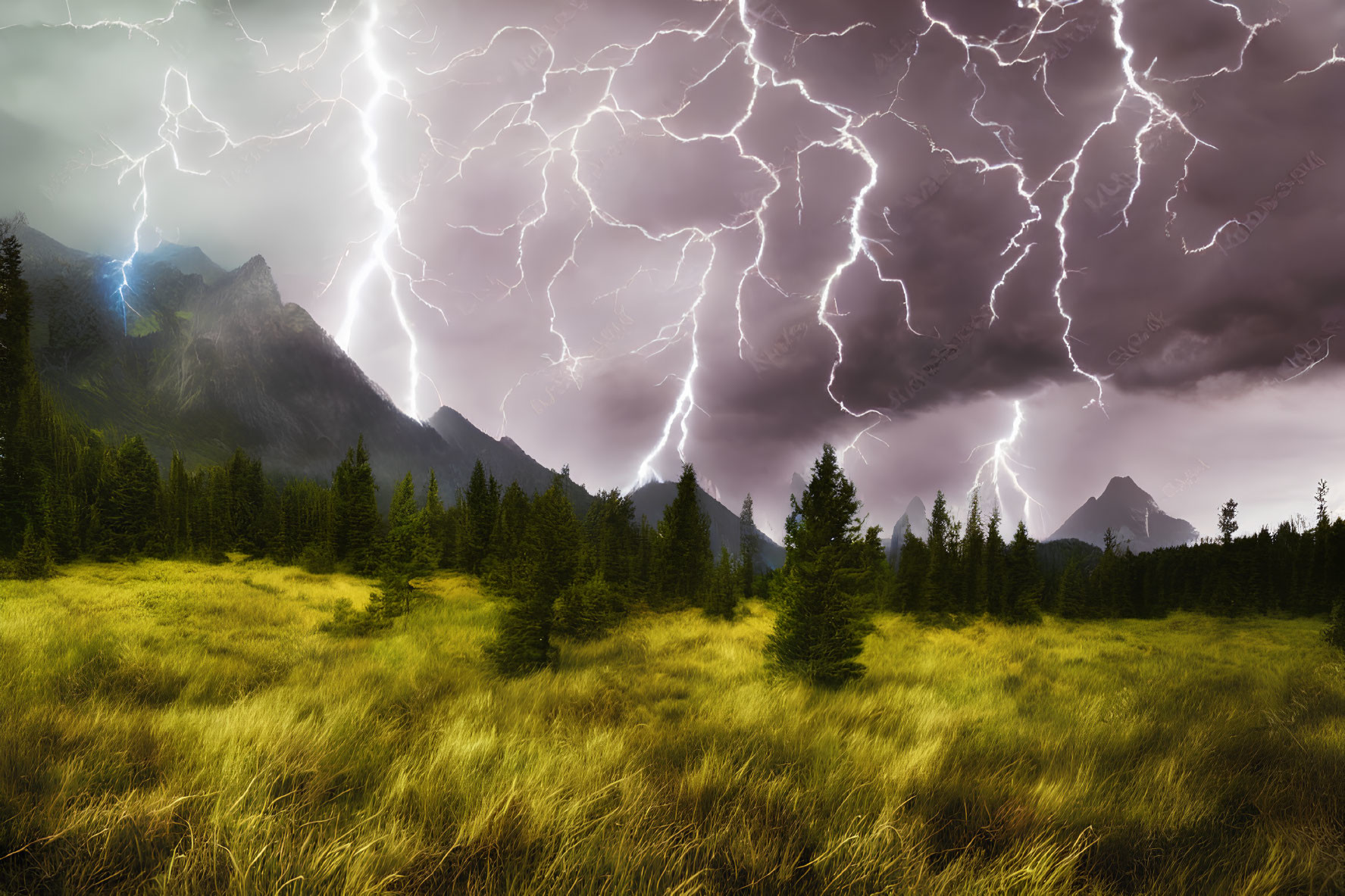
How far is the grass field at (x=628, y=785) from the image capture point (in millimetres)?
2334

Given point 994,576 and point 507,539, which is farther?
point 994,576

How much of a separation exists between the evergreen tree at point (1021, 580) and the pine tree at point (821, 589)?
30953 millimetres

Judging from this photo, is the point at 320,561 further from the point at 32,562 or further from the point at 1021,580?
the point at 1021,580

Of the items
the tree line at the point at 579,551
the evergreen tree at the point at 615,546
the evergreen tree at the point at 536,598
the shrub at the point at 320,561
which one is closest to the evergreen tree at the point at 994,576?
the tree line at the point at 579,551

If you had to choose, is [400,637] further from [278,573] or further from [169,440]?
[169,440]

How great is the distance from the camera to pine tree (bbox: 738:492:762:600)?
3994cm

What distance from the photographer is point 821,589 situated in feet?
29.0

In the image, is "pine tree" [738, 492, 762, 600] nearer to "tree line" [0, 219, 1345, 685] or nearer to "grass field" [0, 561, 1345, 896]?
"tree line" [0, 219, 1345, 685]

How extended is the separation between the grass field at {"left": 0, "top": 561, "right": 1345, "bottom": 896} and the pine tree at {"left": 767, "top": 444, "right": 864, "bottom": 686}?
1210 millimetres

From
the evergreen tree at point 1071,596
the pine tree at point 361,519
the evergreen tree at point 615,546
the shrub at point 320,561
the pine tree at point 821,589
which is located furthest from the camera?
the evergreen tree at point 1071,596

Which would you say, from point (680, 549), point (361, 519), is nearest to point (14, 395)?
point (361, 519)

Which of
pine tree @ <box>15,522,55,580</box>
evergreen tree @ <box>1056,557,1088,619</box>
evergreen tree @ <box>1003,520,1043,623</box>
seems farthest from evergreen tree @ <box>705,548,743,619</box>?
evergreen tree @ <box>1056,557,1088,619</box>

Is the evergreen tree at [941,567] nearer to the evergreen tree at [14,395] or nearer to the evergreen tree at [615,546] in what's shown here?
the evergreen tree at [615,546]

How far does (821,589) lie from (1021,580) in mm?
35604
